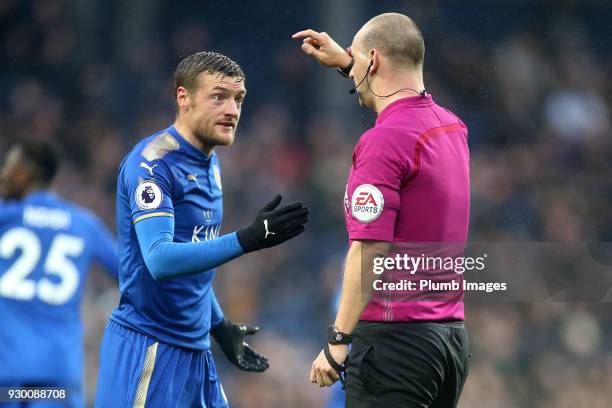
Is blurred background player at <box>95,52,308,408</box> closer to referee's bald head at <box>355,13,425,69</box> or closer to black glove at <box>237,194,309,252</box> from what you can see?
black glove at <box>237,194,309,252</box>

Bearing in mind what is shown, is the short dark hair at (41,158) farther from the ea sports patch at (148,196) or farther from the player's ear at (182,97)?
the ea sports patch at (148,196)

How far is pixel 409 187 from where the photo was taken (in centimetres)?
383

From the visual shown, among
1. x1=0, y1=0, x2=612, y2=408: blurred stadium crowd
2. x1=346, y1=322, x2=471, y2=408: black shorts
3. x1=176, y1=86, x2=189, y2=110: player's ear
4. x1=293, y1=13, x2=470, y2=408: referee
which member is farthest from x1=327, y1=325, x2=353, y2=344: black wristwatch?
x1=0, y1=0, x2=612, y2=408: blurred stadium crowd

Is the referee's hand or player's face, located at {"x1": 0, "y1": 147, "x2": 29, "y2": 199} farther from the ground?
player's face, located at {"x1": 0, "y1": 147, "x2": 29, "y2": 199}

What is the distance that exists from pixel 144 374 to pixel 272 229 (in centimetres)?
91

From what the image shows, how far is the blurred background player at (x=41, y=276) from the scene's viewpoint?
5898 mm

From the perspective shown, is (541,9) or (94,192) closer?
(94,192)

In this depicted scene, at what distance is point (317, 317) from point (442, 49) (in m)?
4.14

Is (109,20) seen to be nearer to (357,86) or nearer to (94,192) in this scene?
(94,192)

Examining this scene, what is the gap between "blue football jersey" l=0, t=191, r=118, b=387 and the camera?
590cm

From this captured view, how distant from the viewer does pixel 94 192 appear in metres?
10.3

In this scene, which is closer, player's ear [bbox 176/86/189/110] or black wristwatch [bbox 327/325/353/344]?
black wristwatch [bbox 327/325/353/344]

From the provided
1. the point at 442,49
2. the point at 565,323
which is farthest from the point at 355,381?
the point at 442,49

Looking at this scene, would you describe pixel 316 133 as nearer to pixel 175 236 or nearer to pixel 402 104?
pixel 175 236
